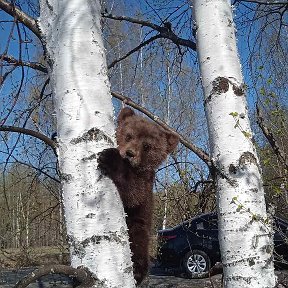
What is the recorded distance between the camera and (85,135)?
5.12ft

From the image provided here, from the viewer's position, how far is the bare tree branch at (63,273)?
48.4 inches

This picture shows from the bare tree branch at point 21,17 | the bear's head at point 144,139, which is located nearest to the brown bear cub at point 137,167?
the bear's head at point 144,139

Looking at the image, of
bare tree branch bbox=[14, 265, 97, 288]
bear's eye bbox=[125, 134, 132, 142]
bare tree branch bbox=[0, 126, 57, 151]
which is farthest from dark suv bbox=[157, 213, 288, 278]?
bare tree branch bbox=[14, 265, 97, 288]

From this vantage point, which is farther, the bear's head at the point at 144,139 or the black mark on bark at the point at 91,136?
the bear's head at the point at 144,139

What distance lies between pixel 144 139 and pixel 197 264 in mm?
8639

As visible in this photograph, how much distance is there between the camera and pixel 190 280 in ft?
36.8

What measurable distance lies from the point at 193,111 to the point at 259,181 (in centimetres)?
924

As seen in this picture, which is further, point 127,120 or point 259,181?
point 127,120

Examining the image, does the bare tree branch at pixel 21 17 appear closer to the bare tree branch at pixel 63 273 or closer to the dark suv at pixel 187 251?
the bare tree branch at pixel 63 273

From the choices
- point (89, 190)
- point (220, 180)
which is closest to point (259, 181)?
point (220, 180)

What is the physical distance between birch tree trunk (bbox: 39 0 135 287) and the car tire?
392 inches

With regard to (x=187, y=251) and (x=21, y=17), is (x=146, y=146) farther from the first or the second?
(x=187, y=251)

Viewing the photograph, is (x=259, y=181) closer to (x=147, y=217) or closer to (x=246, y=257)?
(x=246, y=257)

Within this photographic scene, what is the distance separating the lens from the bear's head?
122 inches
